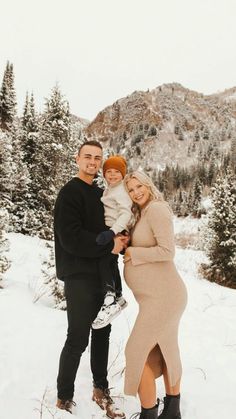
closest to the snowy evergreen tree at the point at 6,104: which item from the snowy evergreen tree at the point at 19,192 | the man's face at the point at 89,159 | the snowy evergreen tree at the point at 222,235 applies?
the snowy evergreen tree at the point at 19,192

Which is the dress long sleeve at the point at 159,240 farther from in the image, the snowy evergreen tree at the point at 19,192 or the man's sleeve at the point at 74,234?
the snowy evergreen tree at the point at 19,192

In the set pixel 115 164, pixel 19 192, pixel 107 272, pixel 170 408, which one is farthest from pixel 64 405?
pixel 19 192

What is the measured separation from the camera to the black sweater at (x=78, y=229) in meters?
3.13

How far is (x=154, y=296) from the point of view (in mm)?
3102

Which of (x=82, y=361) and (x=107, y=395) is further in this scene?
(x=82, y=361)

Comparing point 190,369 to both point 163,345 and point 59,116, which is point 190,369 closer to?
point 163,345

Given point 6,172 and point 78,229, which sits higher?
point 6,172

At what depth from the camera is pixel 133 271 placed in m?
3.23

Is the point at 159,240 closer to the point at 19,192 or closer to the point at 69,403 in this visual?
the point at 69,403

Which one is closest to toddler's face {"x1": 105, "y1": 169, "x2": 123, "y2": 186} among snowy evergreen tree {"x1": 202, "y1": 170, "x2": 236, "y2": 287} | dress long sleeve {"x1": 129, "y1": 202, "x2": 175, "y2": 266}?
dress long sleeve {"x1": 129, "y1": 202, "x2": 175, "y2": 266}

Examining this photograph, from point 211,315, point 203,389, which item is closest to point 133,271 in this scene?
point 203,389

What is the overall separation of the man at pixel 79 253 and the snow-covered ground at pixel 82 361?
402 millimetres

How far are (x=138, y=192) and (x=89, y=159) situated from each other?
0.60 meters

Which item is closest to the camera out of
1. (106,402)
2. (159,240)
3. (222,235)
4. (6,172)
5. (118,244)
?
(159,240)
